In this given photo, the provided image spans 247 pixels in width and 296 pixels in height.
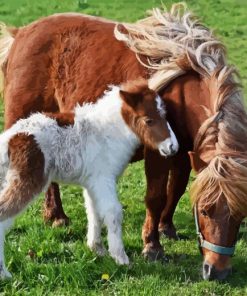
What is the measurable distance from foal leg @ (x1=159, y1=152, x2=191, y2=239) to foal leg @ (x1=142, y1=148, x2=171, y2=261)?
28 centimetres

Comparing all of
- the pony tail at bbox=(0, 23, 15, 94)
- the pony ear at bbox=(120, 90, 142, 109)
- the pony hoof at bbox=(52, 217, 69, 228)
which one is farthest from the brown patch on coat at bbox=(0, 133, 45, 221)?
the pony tail at bbox=(0, 23, 15, 94)

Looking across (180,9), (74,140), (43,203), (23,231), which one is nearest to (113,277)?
(74,140)

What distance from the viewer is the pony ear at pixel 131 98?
5059 millimetres

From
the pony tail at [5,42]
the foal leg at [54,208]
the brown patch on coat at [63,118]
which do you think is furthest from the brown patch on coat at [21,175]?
the pony tail at [5,42]

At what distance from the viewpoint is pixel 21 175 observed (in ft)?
15.9

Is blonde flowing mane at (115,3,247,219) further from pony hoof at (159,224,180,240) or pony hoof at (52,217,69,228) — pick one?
pony hoof at (52,217,69,228)

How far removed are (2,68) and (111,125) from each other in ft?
6.90

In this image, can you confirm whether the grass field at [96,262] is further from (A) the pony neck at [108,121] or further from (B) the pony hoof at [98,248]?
(A) the pony neck at [108,121]

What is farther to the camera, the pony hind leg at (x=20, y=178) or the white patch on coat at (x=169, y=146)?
the white patch on coat at (x=169, y=146)

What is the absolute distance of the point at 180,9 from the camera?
6.22 meters

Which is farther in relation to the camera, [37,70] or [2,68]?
[2,68]

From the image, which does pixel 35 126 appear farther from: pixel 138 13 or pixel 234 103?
pixel 138 13

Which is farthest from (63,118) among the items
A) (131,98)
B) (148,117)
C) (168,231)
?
(168,231)

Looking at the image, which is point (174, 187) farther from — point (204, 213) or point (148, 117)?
point (204, 213)
